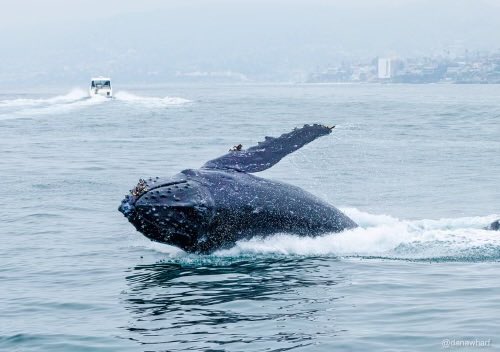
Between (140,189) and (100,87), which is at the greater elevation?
(100,87)

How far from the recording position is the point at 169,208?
41.5ft

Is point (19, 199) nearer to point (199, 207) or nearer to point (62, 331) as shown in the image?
point (199, 207)

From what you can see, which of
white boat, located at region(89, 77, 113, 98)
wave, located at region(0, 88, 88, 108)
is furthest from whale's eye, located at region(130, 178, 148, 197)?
white boat, located at region(89, 77, 113, 98)

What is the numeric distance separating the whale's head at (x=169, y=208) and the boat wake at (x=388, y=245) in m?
1.28

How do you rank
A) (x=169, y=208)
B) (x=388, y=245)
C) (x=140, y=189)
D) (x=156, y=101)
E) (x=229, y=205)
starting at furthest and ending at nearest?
(x=156, y=101)
(x=388, y=245)
(x=229, y=205)
(x=140, y=189)
(x=169, y=208)

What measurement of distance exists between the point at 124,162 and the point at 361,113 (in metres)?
38.5

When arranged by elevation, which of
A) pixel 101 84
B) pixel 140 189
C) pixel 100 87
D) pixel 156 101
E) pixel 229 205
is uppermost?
pixel 101 84

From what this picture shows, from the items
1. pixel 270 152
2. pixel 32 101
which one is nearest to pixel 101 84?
pixel 32 101

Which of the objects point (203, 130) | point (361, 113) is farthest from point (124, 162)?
point (361, 113)

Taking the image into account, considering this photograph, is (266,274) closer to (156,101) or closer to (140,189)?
(140,189)

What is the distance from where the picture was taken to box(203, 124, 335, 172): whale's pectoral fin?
46.3ft

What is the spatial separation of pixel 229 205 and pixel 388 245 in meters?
3.42

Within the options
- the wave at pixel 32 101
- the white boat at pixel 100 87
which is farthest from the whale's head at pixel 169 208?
the white boat at pixel 100 87

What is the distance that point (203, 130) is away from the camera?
49438 mm
